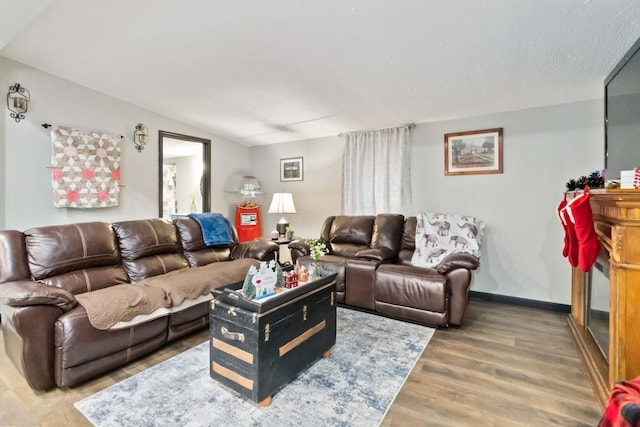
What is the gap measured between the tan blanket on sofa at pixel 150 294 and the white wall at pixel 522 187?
2657 millimetres

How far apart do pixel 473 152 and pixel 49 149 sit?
4790 mm

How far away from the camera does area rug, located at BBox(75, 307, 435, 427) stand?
1.58m

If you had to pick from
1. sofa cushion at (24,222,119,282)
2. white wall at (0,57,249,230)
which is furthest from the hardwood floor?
white wall at (0,57,249,230)

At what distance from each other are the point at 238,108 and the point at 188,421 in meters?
3.33

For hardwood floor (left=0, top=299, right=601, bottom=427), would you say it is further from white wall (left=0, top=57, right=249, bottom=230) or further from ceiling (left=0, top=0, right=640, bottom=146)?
ceiling (left=0, top=0, right=640, bottom=146)

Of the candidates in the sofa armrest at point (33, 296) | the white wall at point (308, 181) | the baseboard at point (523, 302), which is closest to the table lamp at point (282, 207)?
the white wall at point (308, 181)

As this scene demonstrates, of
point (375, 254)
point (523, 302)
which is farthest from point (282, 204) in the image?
point (523, 302)

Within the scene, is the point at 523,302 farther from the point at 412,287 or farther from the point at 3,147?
the point at 3,147

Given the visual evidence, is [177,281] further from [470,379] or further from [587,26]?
[587,26]

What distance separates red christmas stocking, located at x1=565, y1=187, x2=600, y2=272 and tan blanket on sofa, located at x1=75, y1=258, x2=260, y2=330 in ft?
8.84

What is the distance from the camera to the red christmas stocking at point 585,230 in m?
1.81

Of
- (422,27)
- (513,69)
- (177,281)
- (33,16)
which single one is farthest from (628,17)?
(33,16)

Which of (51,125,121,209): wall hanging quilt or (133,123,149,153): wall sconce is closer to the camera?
(51,125,121,209): wall hanging quilt

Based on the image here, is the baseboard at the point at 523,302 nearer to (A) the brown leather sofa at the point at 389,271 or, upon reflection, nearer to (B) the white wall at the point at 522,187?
(B) the white wall at the point at 522,187
